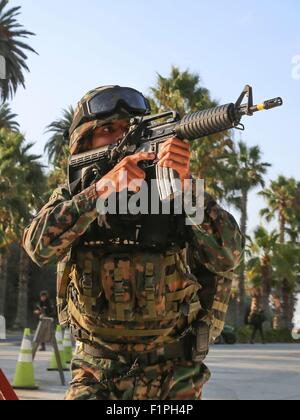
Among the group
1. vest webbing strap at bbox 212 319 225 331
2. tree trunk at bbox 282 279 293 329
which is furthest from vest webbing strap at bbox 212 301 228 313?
tree trunk at bbox 282 279 293 329

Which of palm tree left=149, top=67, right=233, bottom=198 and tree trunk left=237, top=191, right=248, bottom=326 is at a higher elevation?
palm tree left=149, top=67, right=233, bottom=198

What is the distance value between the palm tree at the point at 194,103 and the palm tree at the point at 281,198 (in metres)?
9.98

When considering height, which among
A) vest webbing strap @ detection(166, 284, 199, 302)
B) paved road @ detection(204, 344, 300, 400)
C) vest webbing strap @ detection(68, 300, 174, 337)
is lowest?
paved road @ detection(204, 344, 300, 400)

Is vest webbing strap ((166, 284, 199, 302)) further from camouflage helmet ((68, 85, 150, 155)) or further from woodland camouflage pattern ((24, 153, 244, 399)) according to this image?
camouflage helmet ((68, 85, 150, 155))

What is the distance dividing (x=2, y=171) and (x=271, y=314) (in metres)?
19.7

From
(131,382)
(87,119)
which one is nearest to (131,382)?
(131,382)

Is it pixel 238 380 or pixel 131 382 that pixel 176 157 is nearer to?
pixel 131 382

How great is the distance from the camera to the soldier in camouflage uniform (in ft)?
7.22

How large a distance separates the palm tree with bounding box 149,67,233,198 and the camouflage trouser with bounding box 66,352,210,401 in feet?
66.4

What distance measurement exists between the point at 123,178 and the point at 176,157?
0.19 m

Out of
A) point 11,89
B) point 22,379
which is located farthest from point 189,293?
point 11,89

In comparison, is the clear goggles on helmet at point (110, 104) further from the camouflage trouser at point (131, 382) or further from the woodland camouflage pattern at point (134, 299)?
the camouflage trouser at point (131, 382)

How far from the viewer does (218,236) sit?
225 cm

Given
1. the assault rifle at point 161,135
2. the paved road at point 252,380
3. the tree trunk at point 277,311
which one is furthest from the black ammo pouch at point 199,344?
the tree trunk at point 277,311
